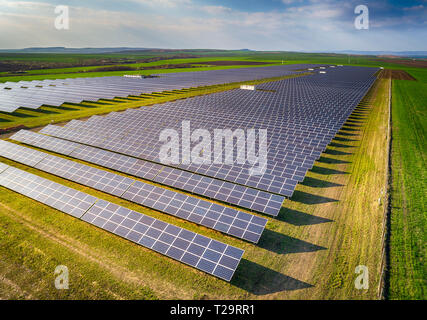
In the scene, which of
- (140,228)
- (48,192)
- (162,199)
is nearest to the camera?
(140,228)

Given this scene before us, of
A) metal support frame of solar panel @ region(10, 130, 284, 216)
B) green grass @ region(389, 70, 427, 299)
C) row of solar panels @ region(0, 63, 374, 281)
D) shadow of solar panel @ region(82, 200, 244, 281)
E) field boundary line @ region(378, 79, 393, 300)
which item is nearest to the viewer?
field boundary line @ region(378, 79, 393, 300)

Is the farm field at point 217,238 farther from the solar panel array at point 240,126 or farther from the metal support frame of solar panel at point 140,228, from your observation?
the solar panel array at point 240,126

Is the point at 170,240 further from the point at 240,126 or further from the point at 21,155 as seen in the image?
the point at 21,155

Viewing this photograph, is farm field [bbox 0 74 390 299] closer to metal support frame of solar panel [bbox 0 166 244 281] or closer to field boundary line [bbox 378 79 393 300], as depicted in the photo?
field boundary line [bbox 378 79 393 300]

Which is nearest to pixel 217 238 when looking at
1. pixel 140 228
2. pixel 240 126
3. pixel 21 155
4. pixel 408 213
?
pixel 140 228

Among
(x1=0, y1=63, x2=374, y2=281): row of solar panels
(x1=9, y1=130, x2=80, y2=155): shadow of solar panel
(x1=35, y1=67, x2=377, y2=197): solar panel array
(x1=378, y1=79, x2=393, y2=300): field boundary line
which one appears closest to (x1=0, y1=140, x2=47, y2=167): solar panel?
(x1=0, y1=63, x2=374, y2=281): row of solar panels

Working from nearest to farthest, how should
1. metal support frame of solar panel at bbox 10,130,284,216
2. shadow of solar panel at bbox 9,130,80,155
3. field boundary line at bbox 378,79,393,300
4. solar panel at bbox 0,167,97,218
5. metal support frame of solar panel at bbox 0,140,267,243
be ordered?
field boundary line at bbox 378,79,393,300, metal support frame of solar panel at bbox 0,140,267,243, solar panel at bbox 0,167,97,218, metal support frame of solar panel at bbox 10,130,284,216, shadow of solar panel at bbox 9,130,80,155
